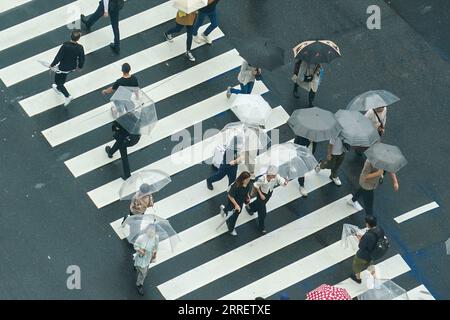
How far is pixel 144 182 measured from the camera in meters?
25.2

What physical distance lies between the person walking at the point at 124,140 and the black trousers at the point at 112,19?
9.93 ft

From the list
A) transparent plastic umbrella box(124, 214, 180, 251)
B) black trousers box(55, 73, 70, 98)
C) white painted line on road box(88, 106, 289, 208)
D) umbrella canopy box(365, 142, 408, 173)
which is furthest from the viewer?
black trousers box(55, 73, 70, 98)

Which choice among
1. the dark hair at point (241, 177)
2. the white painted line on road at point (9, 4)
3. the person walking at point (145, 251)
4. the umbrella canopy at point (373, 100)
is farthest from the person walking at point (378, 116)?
the white painted line on road at point (9, 4)

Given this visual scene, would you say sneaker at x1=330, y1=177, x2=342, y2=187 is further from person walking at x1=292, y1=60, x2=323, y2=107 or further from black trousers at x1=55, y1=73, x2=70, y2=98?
black trousers at x1=55, y1=73, x2=70, y2=98

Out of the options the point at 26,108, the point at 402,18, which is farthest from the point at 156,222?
the point at 402,18

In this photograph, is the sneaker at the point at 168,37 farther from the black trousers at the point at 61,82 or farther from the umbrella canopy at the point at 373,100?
the umbrella canopy at the point at 373,100

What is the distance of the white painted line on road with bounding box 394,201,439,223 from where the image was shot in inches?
1082

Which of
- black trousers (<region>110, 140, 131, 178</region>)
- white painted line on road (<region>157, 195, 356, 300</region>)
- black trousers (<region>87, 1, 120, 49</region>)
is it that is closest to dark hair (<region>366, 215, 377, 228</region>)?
white painted line on road (<region>157, 195, 356, 300</region>)

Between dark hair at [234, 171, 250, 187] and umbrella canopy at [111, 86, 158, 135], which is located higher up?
umbrella canopy at [111, 86, 158, 135]

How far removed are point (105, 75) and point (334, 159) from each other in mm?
5798

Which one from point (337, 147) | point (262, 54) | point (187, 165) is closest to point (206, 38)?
point (262, 54)

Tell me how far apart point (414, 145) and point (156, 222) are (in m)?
7.33

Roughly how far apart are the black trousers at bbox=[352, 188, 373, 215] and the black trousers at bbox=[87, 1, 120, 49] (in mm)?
6667
